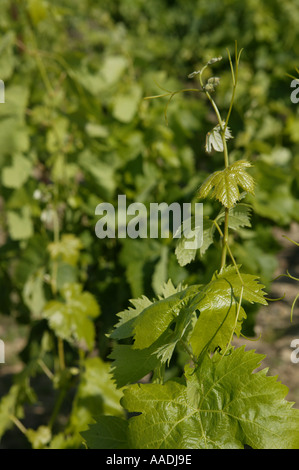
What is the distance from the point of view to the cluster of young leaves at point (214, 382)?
65 centimetres

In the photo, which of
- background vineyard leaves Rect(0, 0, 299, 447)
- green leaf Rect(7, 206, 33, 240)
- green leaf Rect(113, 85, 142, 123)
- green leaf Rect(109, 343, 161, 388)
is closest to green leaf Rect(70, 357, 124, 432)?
background vineyard leaves Rect(0, 0, 299, 447)

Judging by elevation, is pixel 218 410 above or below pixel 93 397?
above

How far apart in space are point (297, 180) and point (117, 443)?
1.45 metres

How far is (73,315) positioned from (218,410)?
33.8 inches

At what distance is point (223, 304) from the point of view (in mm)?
699

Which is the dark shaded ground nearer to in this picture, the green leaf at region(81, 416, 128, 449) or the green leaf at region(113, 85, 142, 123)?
the green leaf at region(113, 85, 142, 123)

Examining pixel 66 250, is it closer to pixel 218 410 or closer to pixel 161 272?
pixel 161 272

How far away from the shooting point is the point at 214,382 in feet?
2.24

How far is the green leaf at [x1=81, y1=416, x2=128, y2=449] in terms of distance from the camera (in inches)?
31.1

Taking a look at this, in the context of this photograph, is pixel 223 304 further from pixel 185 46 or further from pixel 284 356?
pixel 185 46

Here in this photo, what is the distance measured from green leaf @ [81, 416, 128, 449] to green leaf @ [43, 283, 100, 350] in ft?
1.96

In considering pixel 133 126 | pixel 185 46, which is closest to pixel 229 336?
pixel 133 126

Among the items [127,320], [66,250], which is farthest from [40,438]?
[127,320]

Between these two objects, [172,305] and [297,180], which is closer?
[172,305]
